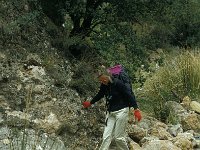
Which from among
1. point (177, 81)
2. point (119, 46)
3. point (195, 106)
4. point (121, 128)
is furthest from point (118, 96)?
point (177, 81)

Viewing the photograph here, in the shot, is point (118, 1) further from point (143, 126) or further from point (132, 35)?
point (143, 126)

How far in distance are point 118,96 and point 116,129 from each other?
20.2 inches

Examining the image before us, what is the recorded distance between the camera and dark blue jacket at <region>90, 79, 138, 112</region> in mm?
7852

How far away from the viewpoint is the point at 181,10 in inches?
400

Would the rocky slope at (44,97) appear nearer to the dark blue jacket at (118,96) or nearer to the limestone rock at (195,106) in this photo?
the dark blue jacket at (118,96)

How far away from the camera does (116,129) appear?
804cm

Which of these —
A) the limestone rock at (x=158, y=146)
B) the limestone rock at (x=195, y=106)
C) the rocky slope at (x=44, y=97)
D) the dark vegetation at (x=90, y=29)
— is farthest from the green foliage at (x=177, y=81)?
the limestone rock at (x=158, y=146)

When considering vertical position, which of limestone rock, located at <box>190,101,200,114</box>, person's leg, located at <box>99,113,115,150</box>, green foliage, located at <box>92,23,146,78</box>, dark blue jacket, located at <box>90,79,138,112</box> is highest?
green foliage, located at <box>92,23,146,78</box>

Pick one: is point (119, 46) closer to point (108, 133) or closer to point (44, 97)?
point (44, 97)

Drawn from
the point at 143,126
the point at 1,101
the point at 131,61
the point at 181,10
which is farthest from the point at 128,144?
the point at 181,10

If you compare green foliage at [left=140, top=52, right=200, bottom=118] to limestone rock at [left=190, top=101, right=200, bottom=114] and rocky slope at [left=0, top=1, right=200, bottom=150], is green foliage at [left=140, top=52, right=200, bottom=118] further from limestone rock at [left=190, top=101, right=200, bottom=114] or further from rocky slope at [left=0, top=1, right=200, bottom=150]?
rocky slope at [left=0, top=1, right=200, bottom=150]

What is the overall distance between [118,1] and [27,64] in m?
2.15

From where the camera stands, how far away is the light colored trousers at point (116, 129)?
794 centimetres

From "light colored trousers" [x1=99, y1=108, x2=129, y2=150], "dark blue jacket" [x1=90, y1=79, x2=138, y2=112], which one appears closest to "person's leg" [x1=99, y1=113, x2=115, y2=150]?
"light colored trousers" [x1=99, y1=108, x2=129, y2=150]
